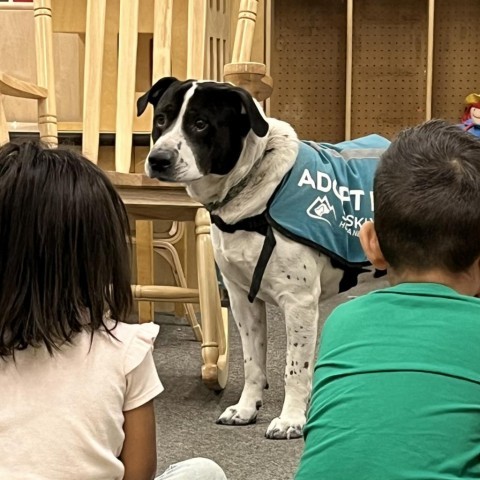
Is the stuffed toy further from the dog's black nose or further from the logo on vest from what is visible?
the dog's black nose

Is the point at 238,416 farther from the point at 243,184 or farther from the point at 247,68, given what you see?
the point at 247,68

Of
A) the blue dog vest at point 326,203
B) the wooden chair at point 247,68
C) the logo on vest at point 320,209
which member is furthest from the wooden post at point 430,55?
the logo on vest at point 320,209

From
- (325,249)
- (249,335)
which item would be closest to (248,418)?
(249,335)

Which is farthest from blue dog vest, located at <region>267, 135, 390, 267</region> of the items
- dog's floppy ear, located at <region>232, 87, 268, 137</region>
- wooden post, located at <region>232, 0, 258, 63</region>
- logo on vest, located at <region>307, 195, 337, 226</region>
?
wooden post, located at <region>232, 0, 258, 63</region>

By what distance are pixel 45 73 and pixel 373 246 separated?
1.37 m

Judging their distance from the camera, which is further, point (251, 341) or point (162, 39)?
point (162, 39)

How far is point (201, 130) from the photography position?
169 cm

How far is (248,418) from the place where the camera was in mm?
1759

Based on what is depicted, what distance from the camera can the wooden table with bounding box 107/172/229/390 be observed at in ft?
6.07

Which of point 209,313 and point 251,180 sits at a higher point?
point 251,180

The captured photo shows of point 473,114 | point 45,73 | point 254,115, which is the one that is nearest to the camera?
point 254,115

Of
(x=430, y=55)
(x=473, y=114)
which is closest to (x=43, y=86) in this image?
(x=473, y=114)

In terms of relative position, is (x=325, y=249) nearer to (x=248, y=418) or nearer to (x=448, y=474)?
(x=248, y=418)

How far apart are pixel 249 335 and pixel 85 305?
97cm
